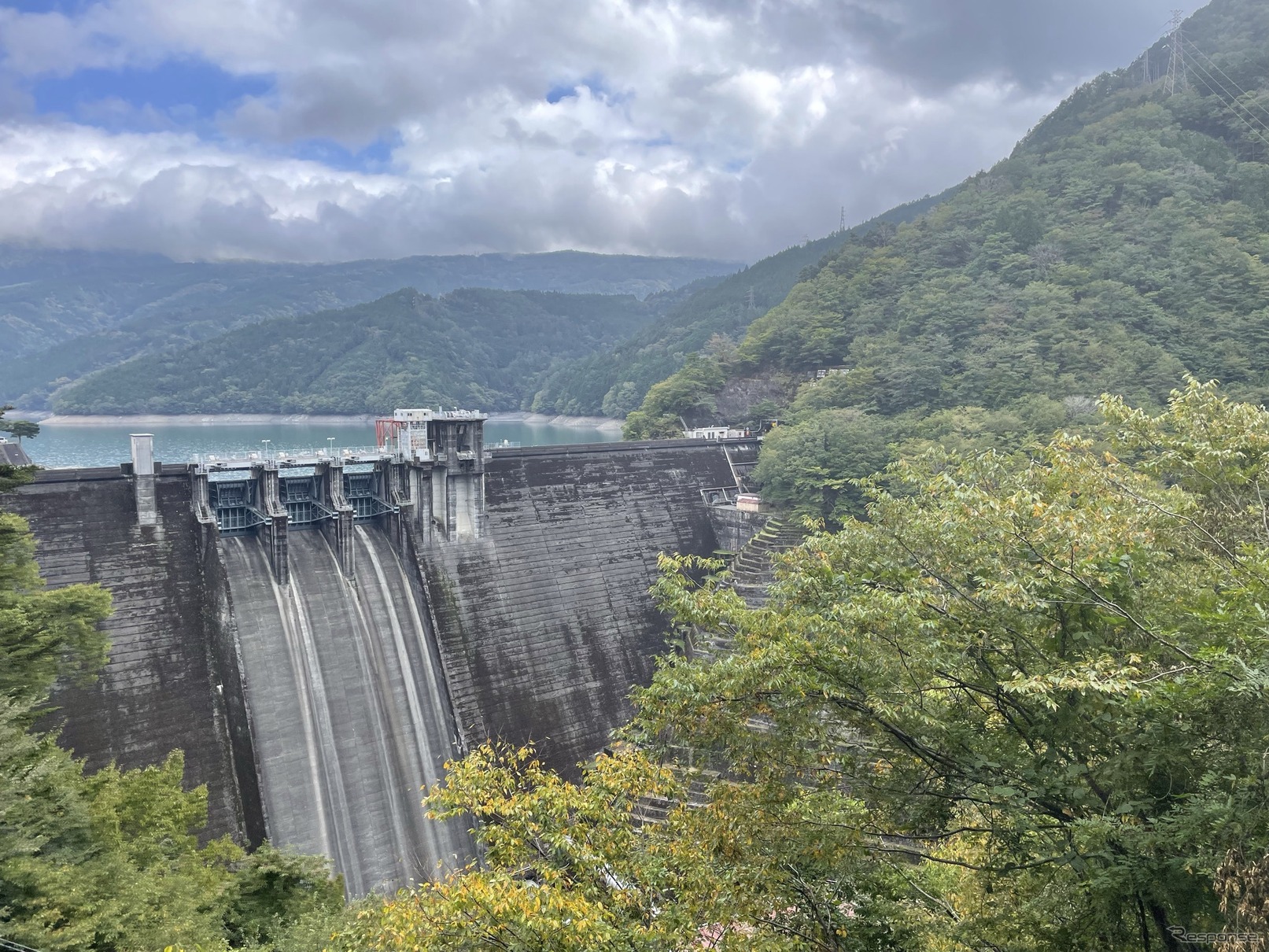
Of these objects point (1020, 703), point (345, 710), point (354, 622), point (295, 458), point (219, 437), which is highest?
point (219, 437)

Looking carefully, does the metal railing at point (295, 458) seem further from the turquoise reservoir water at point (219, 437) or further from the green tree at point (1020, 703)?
the turquoise reservoir water at point (219, 437)

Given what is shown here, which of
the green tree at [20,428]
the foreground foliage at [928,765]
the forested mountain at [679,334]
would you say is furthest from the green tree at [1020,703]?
the forested mountain at [679,334]

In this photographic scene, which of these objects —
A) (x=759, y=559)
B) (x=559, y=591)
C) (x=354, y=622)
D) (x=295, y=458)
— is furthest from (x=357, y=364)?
(x=354, y=622)

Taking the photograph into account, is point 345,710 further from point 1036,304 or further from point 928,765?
point 1036,304

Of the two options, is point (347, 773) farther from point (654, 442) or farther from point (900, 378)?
point (900, 378)

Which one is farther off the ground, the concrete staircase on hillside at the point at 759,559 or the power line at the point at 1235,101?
the power line at the point at 1235,101

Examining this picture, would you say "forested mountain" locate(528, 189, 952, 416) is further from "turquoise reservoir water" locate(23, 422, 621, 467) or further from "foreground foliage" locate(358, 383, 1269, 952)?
"foreground foliage" locate(358, 383, 1269, 952)
